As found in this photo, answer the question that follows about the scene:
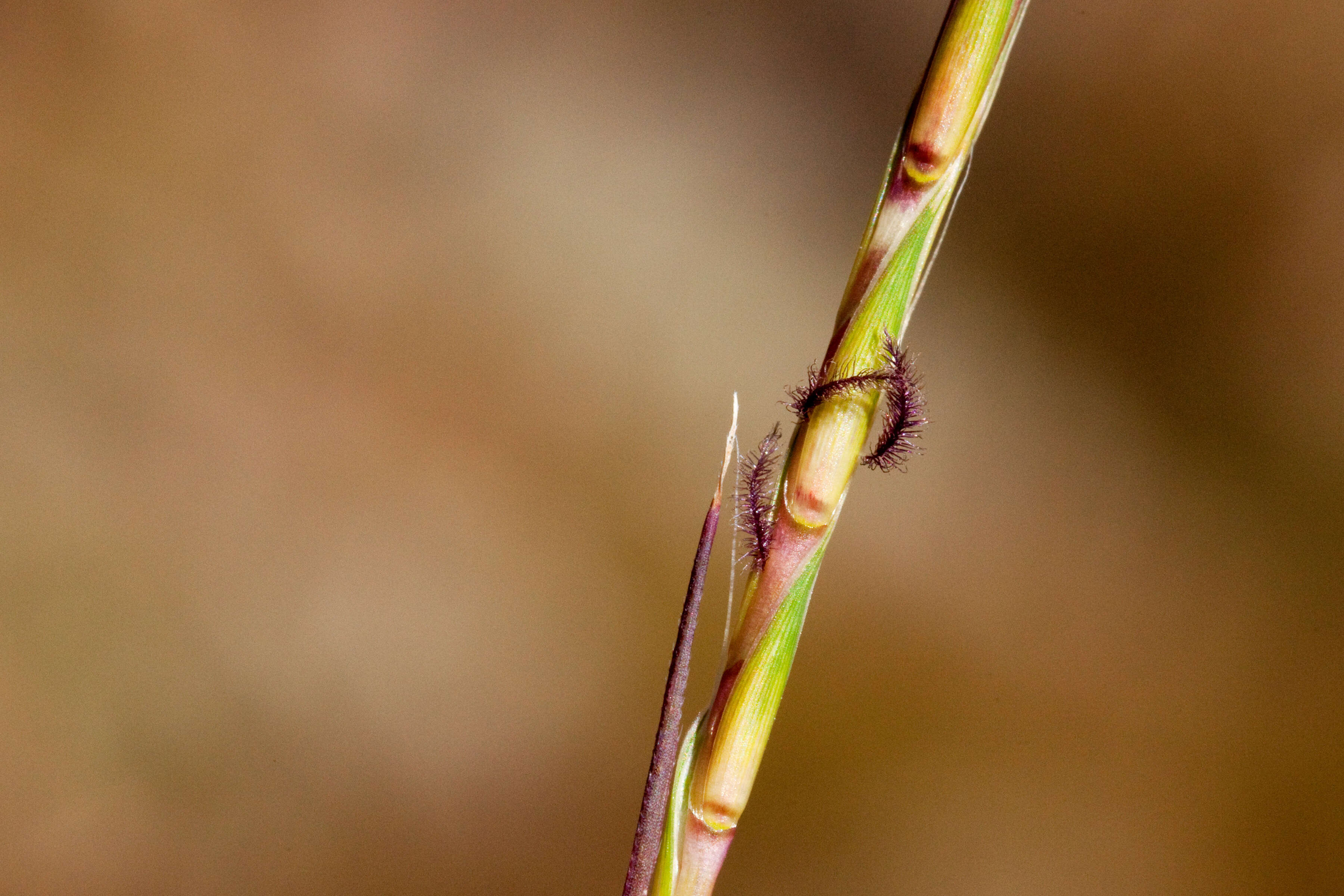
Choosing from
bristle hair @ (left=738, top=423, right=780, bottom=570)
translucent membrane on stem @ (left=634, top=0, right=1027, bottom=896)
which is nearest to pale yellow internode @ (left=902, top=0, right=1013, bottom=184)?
translucent membrane on stem @ (left=634, top=0, right=1027, bottom=896)

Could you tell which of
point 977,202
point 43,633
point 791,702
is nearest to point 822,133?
point 977,202

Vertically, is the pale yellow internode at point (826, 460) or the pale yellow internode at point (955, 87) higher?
the pale yellow internode at point (955, 87)

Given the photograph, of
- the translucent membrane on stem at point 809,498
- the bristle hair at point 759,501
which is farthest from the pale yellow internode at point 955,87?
the bristle hair at point 759,501

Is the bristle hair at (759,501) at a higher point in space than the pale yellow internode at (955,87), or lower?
lower

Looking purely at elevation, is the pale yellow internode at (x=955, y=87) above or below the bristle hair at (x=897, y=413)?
above

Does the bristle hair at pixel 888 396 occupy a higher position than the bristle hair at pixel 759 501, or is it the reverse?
the bristle hair at pixel 888 396

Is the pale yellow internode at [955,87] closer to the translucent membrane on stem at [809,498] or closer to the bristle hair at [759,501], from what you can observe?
the translucent membrane on stem at [809,498]

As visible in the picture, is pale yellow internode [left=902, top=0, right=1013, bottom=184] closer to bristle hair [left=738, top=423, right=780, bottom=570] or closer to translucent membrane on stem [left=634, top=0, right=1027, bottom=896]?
translucent membrane on stem [left=634, top=0, right=1027, bottom=896]

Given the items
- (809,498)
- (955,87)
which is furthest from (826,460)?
(955,87)

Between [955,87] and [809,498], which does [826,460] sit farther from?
[955,87]

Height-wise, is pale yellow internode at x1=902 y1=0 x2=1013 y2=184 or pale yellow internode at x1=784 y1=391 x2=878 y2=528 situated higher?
pale yellow internode at x1=902 y1=0 x2=1013 y2=184
